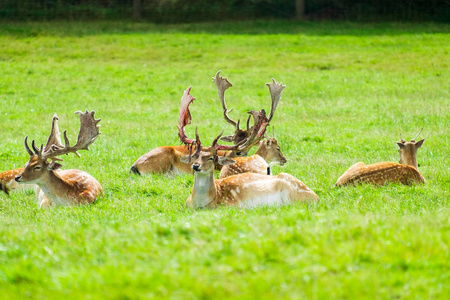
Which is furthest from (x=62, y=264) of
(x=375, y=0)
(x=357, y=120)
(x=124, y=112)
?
(x=375, y=0)

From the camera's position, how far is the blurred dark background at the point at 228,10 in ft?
119

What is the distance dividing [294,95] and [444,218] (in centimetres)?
1410

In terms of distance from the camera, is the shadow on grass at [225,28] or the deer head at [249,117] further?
the shadow on grass at [225,28]

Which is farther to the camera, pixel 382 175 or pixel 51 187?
pixel 382 175

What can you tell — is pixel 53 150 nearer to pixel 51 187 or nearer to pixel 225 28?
pixel 51 187

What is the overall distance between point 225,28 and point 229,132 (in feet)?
69.5

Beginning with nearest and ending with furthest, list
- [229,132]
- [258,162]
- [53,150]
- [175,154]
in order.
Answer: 1. [53,150]
2. [258,162]
3. [175,154]
4. [229,132]

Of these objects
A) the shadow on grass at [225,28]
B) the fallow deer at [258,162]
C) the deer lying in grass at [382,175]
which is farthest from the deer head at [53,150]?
the shadow on grass at [225,28]

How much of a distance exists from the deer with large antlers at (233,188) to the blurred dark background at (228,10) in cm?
2926

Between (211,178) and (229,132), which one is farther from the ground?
(211,178)

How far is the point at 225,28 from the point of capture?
34.1m

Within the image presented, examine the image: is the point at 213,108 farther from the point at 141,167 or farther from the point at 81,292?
the point at 81,292

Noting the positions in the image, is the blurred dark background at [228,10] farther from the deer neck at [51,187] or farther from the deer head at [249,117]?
the deer neck at [51,187]

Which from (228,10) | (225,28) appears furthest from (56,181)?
(228,10)
